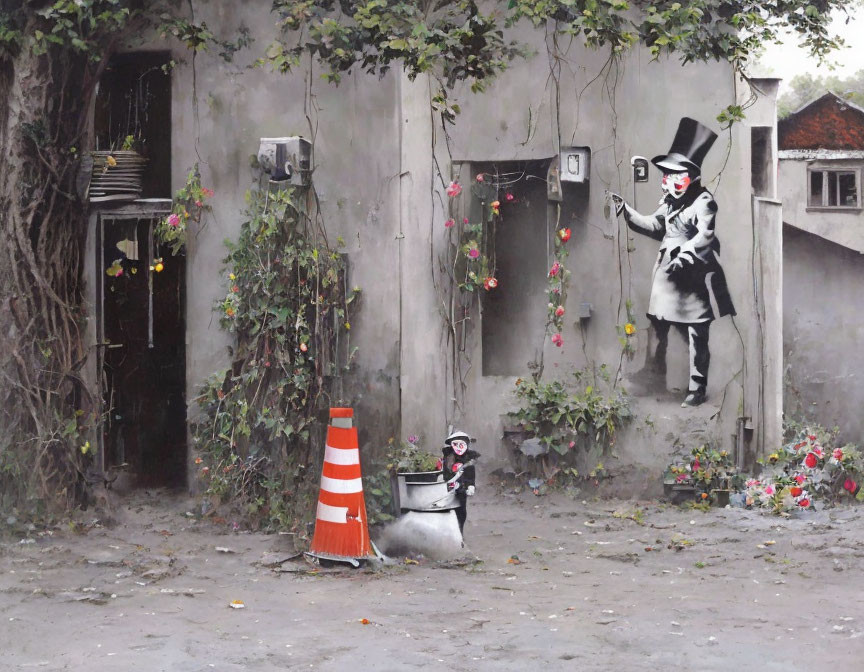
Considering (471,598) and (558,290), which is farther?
(558,290)

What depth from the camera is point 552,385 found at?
345 inches

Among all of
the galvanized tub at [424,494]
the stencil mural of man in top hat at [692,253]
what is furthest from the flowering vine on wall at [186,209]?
the stencil mural of man in top hat at [692,253]

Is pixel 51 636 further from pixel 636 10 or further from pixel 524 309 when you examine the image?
pixel 636 10

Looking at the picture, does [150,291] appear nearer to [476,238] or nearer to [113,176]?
[113,176]

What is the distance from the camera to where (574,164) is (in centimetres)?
870

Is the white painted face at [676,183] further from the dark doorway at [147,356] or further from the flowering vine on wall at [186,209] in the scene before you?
the dark doorway at [147,356]

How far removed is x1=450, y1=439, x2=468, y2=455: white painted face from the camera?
6844 millimetres

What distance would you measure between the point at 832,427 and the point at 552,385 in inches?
174

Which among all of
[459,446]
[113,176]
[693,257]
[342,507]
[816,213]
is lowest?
[342,507]

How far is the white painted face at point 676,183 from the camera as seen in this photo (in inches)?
344

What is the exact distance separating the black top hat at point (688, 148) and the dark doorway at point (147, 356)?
4.33 meters

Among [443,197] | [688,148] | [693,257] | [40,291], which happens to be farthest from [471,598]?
[688,148]

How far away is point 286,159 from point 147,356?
100 inches

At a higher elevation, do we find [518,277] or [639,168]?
[639,168]
